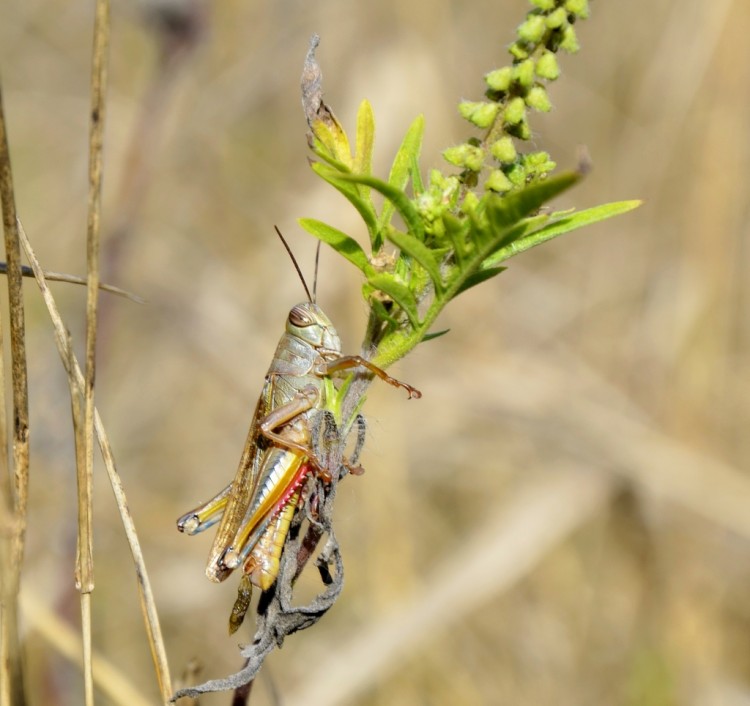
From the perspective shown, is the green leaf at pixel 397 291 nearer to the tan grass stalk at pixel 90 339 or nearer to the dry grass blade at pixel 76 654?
the tan grass stalk at pixel 90 339

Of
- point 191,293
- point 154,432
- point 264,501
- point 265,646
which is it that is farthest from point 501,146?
point 154,432

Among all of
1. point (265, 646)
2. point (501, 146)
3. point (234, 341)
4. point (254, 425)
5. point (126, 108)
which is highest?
point (126, 108)

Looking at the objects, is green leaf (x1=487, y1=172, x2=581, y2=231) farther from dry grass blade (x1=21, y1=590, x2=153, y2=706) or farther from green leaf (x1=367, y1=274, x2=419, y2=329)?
dry grass blade (x1=21, y1=590, x2=153, y2=706)

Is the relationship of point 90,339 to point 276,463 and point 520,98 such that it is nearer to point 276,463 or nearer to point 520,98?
point 276,463

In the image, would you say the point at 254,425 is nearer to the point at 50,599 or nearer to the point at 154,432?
the point at 50,599

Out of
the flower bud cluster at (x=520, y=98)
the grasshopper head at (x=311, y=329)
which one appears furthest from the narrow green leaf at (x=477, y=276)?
the grasshopper head at (x=311, y=329)

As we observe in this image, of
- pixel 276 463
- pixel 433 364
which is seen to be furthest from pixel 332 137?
pixel 433 364
